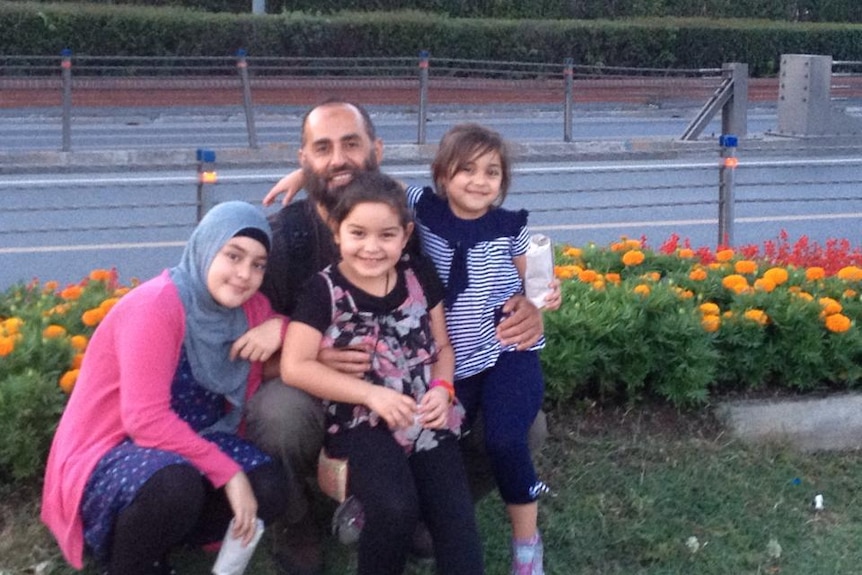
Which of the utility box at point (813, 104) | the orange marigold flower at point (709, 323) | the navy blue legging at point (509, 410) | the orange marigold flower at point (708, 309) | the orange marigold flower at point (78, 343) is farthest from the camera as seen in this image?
the utility box at point (813, 104)

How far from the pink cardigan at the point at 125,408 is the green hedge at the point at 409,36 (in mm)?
19729

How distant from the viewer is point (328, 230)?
350 cm

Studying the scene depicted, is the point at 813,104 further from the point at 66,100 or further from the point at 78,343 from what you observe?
the point at 78,343

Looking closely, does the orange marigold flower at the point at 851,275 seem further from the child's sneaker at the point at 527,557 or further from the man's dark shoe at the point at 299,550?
the man's dark shoe at the point at 299,550

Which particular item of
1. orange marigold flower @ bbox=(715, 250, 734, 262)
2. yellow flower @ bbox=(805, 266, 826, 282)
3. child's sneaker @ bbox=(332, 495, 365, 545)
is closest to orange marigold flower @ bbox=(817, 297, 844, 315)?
yellow flower @ bbox=(805, 266, 826, 282)

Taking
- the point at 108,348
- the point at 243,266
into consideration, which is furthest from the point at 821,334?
the point at 108,348

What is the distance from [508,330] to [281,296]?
69 cm

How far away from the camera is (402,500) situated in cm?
309

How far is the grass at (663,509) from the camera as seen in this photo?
3695 millimetres

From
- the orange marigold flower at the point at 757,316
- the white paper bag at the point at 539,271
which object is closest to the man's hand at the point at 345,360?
the white paper bag at the point at 539,271

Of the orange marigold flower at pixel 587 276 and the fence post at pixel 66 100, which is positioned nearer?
the orange marigold flower at pixel 587 276

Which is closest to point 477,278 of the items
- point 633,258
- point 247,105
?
point 633,258

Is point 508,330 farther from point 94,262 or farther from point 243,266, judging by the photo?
point 94,262

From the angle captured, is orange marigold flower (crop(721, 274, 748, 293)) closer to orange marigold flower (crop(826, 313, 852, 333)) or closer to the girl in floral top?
orange marigold flower (crop(826, 313, 852, 333))
